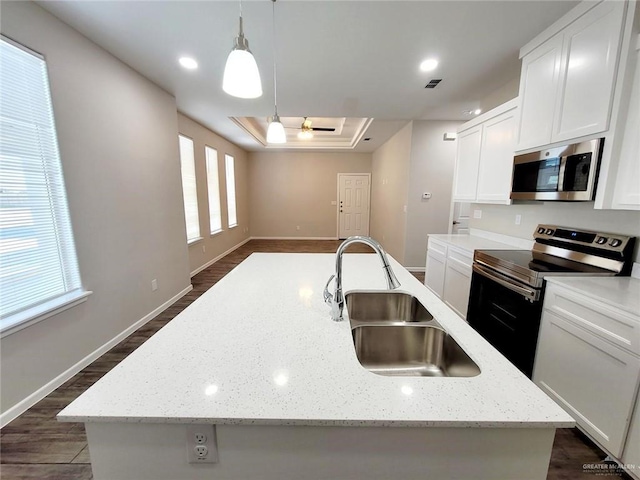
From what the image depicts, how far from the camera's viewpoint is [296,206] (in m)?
7.64

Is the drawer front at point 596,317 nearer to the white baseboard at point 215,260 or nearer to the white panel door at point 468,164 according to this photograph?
the white panel door at point 468,164

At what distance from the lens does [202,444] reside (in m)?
0.67

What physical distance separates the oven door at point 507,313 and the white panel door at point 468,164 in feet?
3.53

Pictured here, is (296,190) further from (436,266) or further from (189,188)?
(436,266)

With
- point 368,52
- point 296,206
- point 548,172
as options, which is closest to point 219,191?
point 296,206

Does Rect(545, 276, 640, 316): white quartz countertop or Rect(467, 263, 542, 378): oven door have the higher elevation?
Rect(545, 276, 640, 316): white quartz countertop

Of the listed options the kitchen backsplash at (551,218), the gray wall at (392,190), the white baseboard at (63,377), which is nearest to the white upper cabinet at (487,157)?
the kitchen backsplash at (551,218)

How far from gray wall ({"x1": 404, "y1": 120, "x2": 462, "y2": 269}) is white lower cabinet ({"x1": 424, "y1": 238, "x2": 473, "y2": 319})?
3.96ft

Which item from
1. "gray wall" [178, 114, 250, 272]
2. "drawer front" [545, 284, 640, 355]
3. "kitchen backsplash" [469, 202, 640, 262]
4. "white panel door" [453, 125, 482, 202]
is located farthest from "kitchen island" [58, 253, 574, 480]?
"gray wall" [178, 114, 250, 272]

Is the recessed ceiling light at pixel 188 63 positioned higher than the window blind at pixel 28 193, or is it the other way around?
the recessed ceiling light at pixel 188 63

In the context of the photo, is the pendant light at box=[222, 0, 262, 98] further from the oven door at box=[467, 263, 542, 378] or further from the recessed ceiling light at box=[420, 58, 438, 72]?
the oven door at box=[467, 263, 542, 378]

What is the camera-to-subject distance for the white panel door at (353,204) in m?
7.51

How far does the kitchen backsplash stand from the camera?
1.69 m

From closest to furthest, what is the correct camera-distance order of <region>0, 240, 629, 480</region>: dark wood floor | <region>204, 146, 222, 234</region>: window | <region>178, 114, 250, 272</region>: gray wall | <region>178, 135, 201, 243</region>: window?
<region>0, 240, 629, 480</region>: dark wood floor, <region>178, 135, 201, 243</region>: window, <region>178, 114, 250, 272</region>: gray wall, <region>204, 146, 222, 234</region>: window
